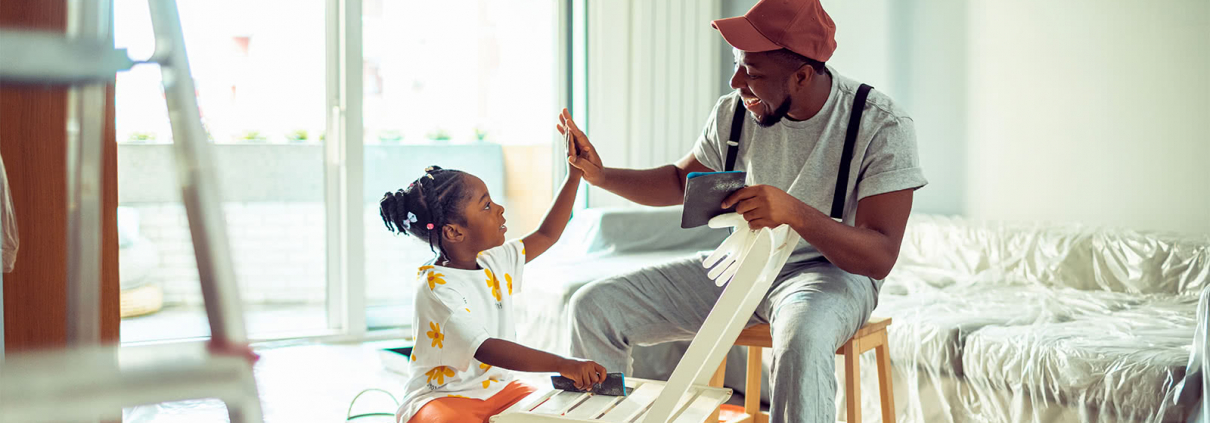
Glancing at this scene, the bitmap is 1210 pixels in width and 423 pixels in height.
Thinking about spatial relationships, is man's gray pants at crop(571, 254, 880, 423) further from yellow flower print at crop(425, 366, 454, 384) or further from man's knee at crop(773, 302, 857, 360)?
yellow flower print at crop(425, 366, 454, 384)

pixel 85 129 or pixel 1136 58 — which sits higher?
pixel 1136 58

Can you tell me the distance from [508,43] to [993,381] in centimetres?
276

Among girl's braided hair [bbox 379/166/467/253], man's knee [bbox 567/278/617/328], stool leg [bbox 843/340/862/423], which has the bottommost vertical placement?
stool leg [bbox 843/340/862/423]

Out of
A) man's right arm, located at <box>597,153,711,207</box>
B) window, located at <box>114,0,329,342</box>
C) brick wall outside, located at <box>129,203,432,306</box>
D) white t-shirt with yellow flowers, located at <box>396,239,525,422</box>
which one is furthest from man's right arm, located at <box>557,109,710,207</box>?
brick wall outside, located at <box>129,203,432,306</box>

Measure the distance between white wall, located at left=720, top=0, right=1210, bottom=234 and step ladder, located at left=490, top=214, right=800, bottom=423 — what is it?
→ 171 cm

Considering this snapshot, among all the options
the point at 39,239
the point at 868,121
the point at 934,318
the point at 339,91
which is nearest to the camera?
the point at 39,239

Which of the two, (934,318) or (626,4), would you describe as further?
(626,4)

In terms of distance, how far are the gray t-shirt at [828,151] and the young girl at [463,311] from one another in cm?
52

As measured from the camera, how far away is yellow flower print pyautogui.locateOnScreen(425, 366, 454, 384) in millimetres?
1565

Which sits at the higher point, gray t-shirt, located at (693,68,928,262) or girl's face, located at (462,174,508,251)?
gray t-shirt, located at (693,68,928,262)

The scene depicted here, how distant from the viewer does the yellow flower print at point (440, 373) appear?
5.14 feet

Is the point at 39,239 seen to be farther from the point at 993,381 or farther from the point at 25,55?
the point at 993,381

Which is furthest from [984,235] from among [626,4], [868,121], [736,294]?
[626,4]

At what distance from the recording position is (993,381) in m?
2.05
